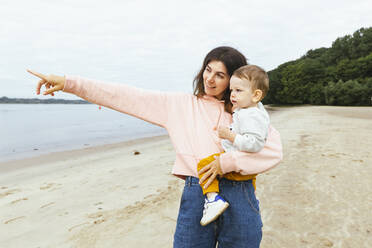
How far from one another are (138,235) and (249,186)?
7.22 ft

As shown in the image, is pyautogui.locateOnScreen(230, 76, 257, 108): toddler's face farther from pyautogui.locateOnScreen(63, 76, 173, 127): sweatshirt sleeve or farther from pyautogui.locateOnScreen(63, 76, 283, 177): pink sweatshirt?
pyautogui.locateOnScreen(63, 76, 173, 127): sweatshirt sleeve

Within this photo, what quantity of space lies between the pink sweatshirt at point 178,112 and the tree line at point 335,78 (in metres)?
40.7

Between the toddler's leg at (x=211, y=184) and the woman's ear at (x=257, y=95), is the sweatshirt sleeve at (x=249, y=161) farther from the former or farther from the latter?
the woman's ear at (x=257, y=95)

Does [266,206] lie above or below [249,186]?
below

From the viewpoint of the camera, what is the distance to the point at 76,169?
6840 millimetres

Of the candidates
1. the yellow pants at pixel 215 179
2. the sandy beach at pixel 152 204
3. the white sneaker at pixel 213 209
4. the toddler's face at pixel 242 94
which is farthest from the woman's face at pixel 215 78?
the sandy beach at pixel 152 204

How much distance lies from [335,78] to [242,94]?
51.0 m

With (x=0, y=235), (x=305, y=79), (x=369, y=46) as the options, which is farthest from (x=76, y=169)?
(x=369, y=46)

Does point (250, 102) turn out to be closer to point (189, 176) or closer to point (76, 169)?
point (189, 176)

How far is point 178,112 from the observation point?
164 centimetres

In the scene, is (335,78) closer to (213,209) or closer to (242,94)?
(242,94)

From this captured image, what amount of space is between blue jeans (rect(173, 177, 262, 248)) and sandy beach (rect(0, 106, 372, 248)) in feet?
5.57

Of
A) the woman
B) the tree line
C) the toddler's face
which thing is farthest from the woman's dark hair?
the tree line

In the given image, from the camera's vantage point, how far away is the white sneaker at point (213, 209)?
1.33 metres
